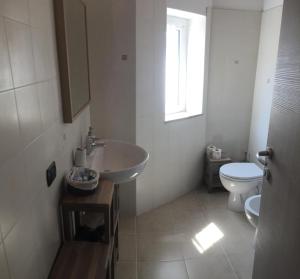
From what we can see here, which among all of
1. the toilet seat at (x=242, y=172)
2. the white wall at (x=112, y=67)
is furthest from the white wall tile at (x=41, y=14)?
the toilet seat at (x=242, y=172)

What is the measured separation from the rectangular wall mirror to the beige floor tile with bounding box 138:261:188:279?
4.05 ft

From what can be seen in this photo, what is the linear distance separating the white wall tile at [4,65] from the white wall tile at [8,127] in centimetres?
3

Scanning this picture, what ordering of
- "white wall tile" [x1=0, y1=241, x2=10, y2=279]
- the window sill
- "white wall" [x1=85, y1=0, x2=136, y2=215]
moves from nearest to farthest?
"white wall tile" [x1=0, y1=241, x2=10, y2=279]
"white wall" [x1=85, y1=0, x2=136, y2=215]
the window sill

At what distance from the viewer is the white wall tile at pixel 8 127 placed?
808 millimetres

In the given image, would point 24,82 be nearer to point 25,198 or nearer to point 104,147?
point 25,198

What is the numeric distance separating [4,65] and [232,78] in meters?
2.70

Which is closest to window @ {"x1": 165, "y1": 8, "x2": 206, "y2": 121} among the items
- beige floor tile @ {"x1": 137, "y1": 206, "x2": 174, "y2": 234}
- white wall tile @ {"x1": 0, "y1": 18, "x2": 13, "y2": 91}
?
beige floor tile @ {"x1": 137, "y1": 206, "x2": 174, "y2": 234}

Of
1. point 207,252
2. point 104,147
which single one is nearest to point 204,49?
point 104,147

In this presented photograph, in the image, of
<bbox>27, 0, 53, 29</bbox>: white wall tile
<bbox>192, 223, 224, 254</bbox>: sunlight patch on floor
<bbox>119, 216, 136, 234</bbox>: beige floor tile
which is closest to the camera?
<bbox>27, 0, 53, 29</bbox>: white wall tile

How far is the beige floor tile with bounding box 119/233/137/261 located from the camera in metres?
2.12

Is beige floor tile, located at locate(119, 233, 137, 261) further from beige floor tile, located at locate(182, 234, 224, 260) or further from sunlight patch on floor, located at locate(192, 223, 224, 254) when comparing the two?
sunlight patch on floor, located at locate(192, 223, 224, 254)

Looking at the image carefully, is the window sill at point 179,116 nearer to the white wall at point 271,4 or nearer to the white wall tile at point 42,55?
the white wall at point 271,4

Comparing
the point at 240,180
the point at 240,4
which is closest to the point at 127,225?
the point at 240,180

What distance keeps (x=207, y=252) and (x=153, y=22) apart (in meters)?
1.91
